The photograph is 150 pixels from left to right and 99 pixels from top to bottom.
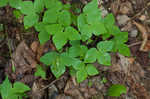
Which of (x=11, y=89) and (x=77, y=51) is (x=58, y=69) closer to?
(x=77, y=51)

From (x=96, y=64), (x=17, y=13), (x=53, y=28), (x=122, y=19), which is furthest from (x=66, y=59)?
(x=122, y=19)

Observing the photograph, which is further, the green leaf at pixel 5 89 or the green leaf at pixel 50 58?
the green leaf at pixel 50 58

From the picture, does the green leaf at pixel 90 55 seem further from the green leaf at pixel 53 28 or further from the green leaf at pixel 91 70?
the green leaf at pixel 53 28

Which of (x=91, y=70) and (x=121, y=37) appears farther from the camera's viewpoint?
(x=121, y=37)

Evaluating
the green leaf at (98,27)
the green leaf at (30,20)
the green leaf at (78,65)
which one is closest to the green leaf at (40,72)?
the green leaf at (78,65)

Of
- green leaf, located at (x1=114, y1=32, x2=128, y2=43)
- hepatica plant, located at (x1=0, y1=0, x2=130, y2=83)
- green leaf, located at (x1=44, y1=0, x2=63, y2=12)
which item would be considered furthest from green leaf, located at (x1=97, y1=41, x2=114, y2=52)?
green leaf, located at (x1=44, y1=0, x2=63, y2=12)

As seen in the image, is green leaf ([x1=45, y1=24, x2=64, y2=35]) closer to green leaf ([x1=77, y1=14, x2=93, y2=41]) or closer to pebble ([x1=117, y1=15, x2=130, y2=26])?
green leaf ([x1=77, y1=14, x2=93, y2=41])
